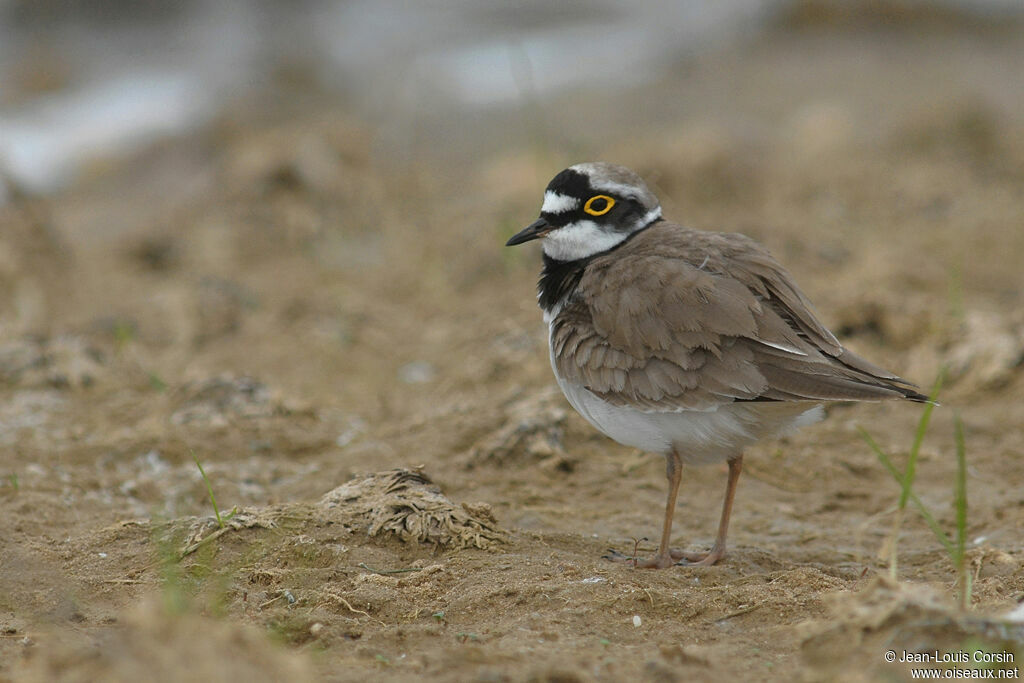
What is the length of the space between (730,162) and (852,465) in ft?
15.9

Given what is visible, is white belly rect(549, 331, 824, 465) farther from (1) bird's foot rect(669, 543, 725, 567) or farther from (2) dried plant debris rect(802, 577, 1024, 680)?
(2) dried plant debris rect(802, 577, 1024, 680)

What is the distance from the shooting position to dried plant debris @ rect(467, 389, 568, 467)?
18.0 feet

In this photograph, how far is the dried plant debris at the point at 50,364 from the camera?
6477mm

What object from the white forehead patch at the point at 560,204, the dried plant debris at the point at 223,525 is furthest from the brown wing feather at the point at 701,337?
the dried plant debris at the point at 223,525

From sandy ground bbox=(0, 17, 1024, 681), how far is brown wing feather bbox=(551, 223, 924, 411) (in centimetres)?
70

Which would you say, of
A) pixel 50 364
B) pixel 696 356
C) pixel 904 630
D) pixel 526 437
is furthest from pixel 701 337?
pixel 50 364

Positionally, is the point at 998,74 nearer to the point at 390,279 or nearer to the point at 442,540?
the point at 390,279

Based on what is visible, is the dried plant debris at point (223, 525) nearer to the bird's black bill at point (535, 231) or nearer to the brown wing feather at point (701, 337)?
the brown wing feather at point (701, 337)

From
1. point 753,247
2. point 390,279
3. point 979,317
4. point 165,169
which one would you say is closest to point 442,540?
point 753,247

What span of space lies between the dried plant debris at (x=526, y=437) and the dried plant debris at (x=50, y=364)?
8.36ft

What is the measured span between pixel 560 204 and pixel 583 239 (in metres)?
0.19

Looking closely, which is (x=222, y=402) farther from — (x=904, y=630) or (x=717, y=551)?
(x=904, y=630)

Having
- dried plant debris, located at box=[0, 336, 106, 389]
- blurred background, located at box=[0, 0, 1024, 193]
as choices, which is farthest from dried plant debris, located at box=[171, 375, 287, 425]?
blurred background, located at box=[0, 0, 1024, 193]

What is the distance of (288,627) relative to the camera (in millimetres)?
3561
